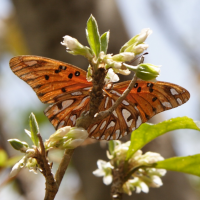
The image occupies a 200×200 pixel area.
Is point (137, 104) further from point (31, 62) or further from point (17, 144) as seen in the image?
point (17, 144)

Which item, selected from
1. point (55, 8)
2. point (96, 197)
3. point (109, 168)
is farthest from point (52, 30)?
point (109, 168)

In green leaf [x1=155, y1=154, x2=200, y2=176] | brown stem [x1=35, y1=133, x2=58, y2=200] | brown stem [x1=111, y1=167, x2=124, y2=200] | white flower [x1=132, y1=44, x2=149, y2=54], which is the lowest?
green leaf [x1=155, y1=154, x2=200, y2=176]

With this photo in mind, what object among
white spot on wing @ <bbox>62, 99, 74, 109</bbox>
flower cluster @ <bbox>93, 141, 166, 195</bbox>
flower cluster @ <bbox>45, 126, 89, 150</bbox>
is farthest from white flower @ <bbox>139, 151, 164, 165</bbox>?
flower cluster @ <bbox>45, 126, 89, 150</bbox>


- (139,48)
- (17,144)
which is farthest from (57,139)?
(139,48)

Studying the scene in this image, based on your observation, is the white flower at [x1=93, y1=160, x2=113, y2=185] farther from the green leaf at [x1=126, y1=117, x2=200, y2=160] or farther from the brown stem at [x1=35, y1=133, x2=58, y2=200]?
the brown stem at [x1=35, y1=133, x2=58, y2=200]

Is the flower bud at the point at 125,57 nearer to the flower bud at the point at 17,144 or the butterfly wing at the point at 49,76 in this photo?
the butterfly wing at the point at 49,76

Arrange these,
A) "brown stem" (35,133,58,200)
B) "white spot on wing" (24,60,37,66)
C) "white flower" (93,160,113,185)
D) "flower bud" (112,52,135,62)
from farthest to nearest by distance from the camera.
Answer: "white flower" (93,160,113,185)
"white spot on wing" (24,60,37,66)
"flower bud" (112,52,135,62)
"brown stem" (35,133,58,200)

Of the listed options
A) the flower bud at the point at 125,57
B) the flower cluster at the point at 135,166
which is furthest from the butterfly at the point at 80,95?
the flower bud at the point at 125,57
